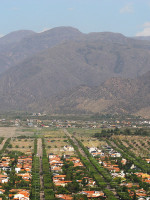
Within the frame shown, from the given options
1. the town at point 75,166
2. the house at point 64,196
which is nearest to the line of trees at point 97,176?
the town at point 75,166

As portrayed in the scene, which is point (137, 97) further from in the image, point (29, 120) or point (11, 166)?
point (11, 166)

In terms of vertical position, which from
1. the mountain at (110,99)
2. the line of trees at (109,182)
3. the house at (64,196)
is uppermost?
the mountain at (110,99)

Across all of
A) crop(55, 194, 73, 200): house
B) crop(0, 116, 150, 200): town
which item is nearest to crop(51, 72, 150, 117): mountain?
crop(0, 116, 150, 200): town

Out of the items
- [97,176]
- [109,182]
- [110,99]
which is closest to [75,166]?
[97,176]

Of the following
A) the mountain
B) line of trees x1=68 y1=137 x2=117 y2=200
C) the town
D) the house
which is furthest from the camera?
the mountain

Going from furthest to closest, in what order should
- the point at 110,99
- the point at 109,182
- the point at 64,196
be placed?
1. the point at 110,99
2. the point at 109,182
3. the point at 64,196

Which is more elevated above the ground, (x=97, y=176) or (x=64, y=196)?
(x=97, y=176)

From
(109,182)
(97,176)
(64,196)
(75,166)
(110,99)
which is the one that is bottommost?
(64,196)

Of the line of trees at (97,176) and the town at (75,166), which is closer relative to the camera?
the line of trees at (97,176)

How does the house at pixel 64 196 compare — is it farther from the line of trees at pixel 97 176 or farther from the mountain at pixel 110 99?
the mountain at pixel 110 99

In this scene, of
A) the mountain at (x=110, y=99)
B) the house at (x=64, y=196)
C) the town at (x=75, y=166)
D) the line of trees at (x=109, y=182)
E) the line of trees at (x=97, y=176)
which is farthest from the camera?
the mountain at (x=110, y=99)

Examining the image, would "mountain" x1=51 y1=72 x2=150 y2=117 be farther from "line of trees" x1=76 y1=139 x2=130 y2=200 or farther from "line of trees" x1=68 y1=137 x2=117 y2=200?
"line of trees" x1=76 y1=139 x2=130 y2=200

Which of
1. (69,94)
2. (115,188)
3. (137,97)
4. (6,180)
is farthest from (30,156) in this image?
(69,94)

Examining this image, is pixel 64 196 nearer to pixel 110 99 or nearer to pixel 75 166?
pixel 75 166
